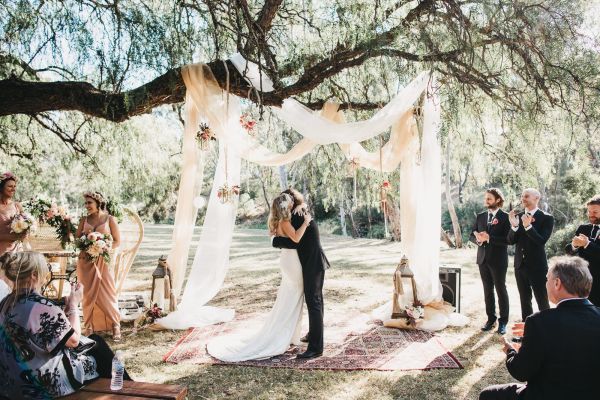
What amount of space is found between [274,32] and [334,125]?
127 centimetres

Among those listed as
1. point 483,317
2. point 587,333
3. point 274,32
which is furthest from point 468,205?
point 587,333

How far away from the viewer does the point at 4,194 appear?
5.12 meters

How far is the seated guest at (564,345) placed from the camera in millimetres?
2062

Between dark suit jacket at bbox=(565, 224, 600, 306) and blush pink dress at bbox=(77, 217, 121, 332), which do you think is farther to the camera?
blush pink dress at bbox=(77, 217, 121, 332)

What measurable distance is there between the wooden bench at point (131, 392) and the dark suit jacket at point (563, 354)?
1715 mm

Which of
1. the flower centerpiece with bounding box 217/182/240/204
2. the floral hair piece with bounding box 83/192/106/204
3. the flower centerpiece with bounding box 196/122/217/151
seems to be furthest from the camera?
the flower centerpiece with bounding box 217/182/240/204

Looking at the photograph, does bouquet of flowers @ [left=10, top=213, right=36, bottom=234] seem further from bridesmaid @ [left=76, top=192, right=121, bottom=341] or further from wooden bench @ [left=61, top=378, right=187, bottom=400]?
wooden bench @ [left=61, top=378, right=187, bottom=400]

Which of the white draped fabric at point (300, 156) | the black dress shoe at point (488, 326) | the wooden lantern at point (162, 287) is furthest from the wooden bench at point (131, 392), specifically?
the black dress shoe at point (488, 326)

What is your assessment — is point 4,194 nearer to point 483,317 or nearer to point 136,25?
point 136,25

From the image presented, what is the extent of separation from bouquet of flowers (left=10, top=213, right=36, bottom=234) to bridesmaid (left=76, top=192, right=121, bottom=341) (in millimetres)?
484

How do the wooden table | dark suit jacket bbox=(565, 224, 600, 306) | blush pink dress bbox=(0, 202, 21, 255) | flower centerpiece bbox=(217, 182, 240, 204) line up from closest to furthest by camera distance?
dark suit jacket bbox=(565, 224, 600, 306) < blush pink dress bbox=(0, 202, 21, 255) < flower centerpiece bbox=(217, 182, 240, 204) < the wooden table

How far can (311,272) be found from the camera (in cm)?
446

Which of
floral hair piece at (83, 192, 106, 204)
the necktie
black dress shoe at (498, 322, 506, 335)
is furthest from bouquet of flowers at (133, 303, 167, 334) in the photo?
the necktie

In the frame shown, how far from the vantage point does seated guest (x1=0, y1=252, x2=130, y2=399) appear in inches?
88.3
